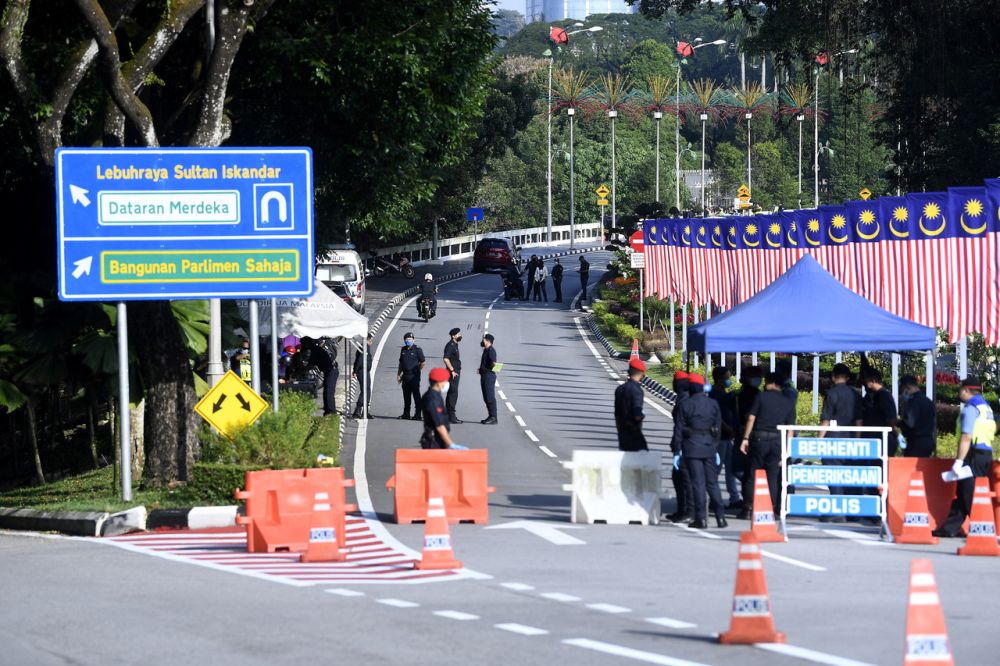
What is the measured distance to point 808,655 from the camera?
10.3 metres

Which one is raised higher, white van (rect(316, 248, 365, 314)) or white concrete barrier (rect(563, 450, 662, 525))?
white van (rect(316, 248, 365, 314))

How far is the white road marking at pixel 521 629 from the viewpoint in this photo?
11.3 m

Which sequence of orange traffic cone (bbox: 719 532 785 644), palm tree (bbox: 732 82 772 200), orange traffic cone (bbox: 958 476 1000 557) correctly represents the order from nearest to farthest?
orange traffic cone (bbox: 719 532 785 644)
orange traffic cone (bbox: 958 476 1000 557)
palm tree (bbox: 732 82 772 200)

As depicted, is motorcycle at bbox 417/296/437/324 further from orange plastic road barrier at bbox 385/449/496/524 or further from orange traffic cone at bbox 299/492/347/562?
orange traffic cone at bbox 299/492/347/562

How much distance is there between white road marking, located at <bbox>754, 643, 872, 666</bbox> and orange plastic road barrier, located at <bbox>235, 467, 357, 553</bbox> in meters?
6.82

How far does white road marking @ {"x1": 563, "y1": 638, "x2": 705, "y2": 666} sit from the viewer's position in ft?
33.4

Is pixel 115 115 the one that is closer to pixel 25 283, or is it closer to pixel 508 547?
pixel 25 283

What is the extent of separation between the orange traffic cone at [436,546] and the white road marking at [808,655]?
15.1ft

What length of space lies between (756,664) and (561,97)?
112m

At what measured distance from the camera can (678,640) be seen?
36.1ft

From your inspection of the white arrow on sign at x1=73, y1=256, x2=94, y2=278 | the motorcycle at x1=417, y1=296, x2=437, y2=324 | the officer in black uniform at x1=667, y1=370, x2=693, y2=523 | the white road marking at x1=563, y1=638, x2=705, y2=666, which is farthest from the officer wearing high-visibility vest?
the motorcycle at x1=417, y1=296, x2=437, y2=324

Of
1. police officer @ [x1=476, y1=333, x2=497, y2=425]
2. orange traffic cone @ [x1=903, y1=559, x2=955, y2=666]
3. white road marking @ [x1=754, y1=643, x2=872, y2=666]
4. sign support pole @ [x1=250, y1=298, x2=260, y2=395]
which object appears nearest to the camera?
orange traffic cone @ [x1=903, y1=559, x2=955, y2=666]

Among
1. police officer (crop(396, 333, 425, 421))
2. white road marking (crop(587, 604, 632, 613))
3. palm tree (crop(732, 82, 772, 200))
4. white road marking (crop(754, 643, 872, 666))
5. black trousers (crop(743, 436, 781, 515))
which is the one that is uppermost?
palm tree (crop(732, 82, 772, 200))

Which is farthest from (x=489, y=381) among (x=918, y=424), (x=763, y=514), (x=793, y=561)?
(x=793, y=561)
